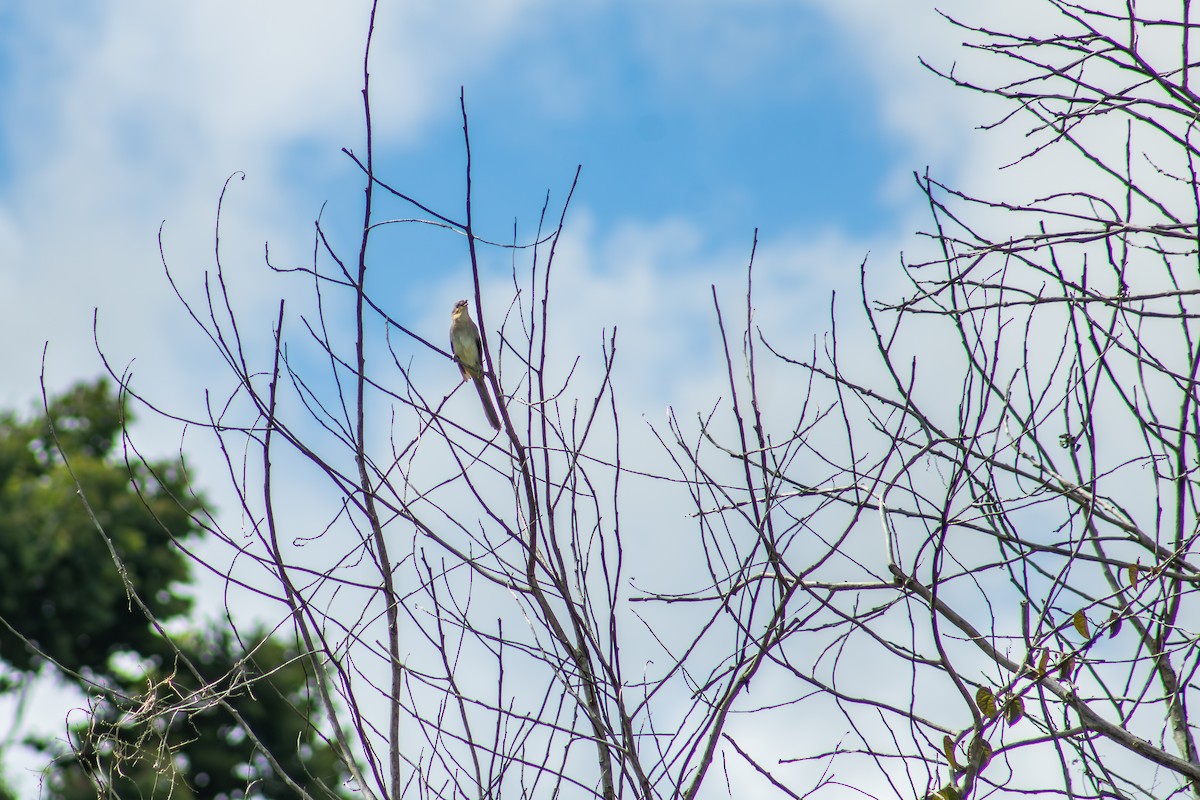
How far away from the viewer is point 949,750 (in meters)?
2.81

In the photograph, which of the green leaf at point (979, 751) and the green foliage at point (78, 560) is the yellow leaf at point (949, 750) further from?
the green foliage at point (78, 560)

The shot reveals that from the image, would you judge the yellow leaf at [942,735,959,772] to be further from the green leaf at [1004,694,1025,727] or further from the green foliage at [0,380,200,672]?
the green foliage at [0,380,200,672]

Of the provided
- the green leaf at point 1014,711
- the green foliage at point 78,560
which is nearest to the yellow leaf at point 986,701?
the green leaf at point 1014,711

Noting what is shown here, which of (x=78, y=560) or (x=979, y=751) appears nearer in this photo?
(x=979, y=751)

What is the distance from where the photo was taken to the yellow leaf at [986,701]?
9.04 feet

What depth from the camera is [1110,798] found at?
2869mm

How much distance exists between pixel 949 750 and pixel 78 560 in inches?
759

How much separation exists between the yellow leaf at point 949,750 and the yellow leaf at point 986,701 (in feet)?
0.39

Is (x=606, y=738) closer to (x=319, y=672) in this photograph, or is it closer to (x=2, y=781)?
(x=319, y=672)

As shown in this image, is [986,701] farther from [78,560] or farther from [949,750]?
[78,560]

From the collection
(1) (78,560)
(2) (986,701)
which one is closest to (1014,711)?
(2) (986,701)

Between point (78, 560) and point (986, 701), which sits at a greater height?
point (78, 560)

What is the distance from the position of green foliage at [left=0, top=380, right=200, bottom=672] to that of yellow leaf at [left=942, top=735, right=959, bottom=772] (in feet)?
56.8

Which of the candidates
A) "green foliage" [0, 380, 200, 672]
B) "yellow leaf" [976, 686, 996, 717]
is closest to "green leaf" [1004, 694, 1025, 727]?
"yellow leaf" [976, 686, 996, 717]
